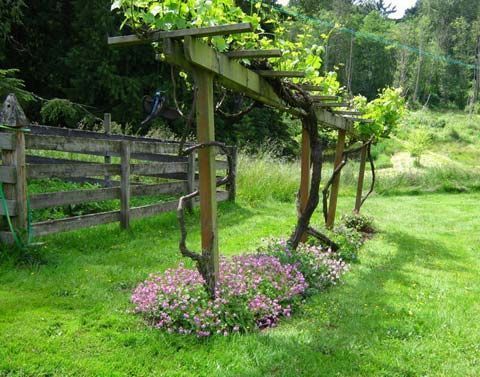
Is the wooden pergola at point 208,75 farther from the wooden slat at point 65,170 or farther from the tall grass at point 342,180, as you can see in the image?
the tall grass at point 342,180

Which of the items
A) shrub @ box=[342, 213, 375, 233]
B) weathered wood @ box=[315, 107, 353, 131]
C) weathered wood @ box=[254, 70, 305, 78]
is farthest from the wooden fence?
shrub @ box=[342, 213, 375, 233]

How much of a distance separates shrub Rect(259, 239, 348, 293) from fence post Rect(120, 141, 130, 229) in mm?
2010

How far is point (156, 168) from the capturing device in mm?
6789

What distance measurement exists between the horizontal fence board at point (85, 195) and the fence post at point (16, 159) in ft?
0.70

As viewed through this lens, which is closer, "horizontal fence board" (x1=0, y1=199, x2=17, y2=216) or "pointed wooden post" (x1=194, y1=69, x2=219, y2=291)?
"pointed wooden post" (x1=194, y1=69, x2=219, y2=291)

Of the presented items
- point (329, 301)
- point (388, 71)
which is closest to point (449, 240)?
point (329, 301)

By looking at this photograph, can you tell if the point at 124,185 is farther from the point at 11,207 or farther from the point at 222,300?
the point at 222,300

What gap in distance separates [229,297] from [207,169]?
0.98 metres

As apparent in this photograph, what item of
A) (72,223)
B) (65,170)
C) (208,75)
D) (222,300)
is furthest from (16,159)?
(222,300)

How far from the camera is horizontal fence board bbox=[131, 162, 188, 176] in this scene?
644 cm

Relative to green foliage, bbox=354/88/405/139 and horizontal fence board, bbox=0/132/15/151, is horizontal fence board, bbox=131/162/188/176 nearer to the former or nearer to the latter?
horizontal fence board, bbox=0/132/15/151

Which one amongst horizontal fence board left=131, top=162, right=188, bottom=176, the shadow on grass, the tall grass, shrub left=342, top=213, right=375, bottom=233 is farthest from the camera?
the tall grass

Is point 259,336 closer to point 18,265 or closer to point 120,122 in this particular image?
point 18,265

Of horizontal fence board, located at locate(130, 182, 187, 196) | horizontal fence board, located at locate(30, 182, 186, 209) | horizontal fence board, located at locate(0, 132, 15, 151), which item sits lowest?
horizontal fence board, located at locate(130, 182, 187, 196)
